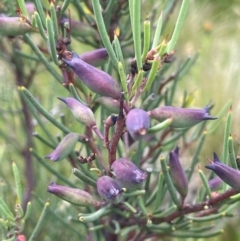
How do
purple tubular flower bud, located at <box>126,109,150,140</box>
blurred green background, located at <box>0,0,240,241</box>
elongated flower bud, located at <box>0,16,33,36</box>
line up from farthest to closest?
blurred green background, located at <box>0,0,240,241</box>
elongated flower bud, located at <box>0,16,33,36</box>
purple tubular flower bud, located at <box>126,109,150,140</box>

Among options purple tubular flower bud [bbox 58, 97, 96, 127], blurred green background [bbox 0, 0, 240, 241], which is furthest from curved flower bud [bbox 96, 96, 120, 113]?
blurred green background [bbox 0, 0, 240, 241]

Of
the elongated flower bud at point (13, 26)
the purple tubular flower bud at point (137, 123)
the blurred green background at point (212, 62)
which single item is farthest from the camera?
the blurred green background at point (212, 62)

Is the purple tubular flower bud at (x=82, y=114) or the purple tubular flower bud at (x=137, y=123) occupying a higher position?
the purple tubular flower bud at (x=137, y=123)

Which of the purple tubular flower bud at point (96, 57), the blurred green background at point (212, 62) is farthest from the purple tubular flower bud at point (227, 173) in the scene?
the blurred green background at point (212, 62)

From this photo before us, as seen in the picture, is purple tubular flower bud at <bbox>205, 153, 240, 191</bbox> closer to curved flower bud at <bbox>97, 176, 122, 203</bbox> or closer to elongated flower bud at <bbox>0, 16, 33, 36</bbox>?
curved flower bud at <bbox>97, 176, 122, 203</bbox>

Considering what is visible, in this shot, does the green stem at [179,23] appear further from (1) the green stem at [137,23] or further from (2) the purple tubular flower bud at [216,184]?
(2) the purple tubular flower bud at [216,184]

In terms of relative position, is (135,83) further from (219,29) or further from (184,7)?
(219,29)

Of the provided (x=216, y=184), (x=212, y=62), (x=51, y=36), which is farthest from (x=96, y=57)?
(x=212, y=62)
